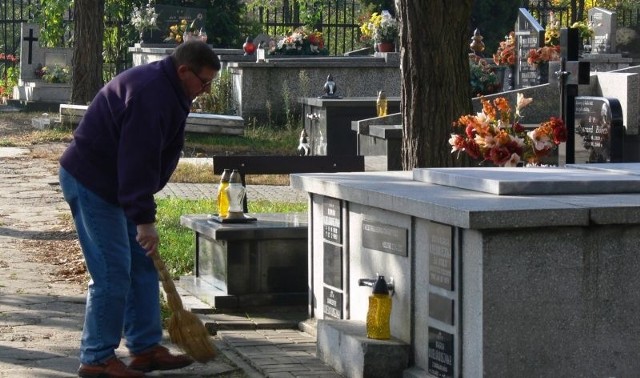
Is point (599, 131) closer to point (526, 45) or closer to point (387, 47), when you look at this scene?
point (526, 45)

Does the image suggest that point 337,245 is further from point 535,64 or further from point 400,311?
point 535,64

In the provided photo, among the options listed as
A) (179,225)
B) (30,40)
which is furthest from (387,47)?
(179,225)

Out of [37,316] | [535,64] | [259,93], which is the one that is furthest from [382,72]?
[37,316]

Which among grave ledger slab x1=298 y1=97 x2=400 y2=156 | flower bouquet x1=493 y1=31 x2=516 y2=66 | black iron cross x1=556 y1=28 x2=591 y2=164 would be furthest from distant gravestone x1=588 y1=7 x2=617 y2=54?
black iron cross x1=556 y1=28 x2=591 y2=164

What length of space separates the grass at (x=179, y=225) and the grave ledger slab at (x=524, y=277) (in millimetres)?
3317

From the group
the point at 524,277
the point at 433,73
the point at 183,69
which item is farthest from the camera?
the point at 433,73

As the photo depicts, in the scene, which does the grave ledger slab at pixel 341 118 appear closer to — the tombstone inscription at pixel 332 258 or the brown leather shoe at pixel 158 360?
the tombstone inscription at pixel 332 258

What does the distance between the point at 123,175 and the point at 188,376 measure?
1.14 m

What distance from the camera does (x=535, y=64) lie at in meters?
18.2

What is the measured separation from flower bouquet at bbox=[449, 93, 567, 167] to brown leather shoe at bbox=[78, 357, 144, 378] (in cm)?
281

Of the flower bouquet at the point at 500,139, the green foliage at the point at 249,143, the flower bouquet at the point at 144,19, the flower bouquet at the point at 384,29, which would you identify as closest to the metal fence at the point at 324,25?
the flower bouquet at the point at 144,19

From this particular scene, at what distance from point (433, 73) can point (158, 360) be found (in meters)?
2.99

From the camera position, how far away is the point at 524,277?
540 centimetres

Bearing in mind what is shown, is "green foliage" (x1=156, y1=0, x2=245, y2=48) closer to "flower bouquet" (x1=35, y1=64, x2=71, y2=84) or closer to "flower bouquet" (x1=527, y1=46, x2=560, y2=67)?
"flower bouquet" (x1=35, y1=64, x2=71, y2=84)
